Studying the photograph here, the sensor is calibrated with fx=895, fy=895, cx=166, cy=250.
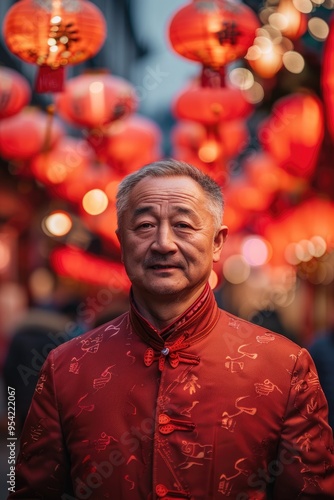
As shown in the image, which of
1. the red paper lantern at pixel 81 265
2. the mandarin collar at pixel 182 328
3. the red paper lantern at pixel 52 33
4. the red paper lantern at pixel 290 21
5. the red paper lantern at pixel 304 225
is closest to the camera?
the mandarin collar at pixel 182 328

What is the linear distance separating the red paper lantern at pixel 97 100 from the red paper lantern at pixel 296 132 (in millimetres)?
1889

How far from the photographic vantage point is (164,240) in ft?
10.4

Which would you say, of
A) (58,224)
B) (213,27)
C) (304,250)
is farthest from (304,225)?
(213,27)

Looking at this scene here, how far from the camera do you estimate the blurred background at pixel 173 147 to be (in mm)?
6160

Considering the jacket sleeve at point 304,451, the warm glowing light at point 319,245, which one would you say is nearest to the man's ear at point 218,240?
the jacket sleeve at point 304,451

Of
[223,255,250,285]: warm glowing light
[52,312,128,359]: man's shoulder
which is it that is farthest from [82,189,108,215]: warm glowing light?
[223,255,250,285]: warm glowing light

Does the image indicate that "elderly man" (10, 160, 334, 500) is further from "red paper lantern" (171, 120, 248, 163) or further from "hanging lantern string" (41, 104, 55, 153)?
"red paper lantern" (171, 120, 248, 163)

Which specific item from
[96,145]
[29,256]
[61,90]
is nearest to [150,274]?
[61,90]

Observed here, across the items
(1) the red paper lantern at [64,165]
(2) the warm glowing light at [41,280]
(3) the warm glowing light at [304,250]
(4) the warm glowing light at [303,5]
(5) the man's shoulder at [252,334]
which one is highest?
(4) the warm glowing light at [303,5]

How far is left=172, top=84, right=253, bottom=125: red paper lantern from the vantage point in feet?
26.6

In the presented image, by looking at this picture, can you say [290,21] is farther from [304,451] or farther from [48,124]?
[304,451]

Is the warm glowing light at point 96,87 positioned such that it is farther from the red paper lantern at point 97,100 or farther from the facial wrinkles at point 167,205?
the facial wrinkles at point 167,205

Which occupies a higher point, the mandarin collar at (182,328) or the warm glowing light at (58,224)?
the mandarin collar at (182,328)

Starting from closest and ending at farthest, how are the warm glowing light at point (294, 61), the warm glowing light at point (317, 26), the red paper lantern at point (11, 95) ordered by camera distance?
the red paper lantern at point (11, 95)
the warm glowing light at point (317, 26)
the warm glowing light at point (294, 61)
